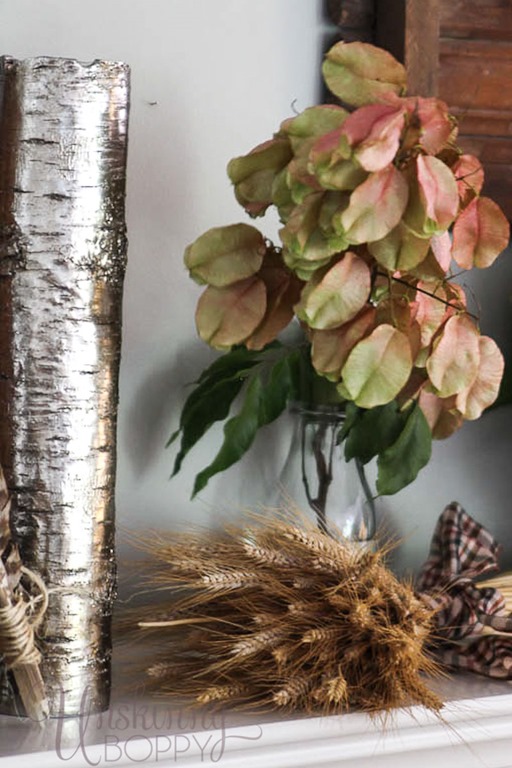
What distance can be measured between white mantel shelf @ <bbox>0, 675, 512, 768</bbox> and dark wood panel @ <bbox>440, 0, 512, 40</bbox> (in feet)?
1.82

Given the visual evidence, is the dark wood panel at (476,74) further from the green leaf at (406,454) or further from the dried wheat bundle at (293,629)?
the dried wheat bundle at (293,629)

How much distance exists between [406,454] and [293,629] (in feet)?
0.53

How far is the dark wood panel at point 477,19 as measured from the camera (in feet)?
2.87

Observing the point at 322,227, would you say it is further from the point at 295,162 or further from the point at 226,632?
the point at 226,632

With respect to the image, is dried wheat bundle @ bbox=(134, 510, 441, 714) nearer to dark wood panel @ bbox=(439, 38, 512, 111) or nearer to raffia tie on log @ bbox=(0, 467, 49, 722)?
raffia tie on log @ bbox=(0, 467, 49, 722)

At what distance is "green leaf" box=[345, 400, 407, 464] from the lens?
73 cm

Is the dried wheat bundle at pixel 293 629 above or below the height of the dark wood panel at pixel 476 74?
below

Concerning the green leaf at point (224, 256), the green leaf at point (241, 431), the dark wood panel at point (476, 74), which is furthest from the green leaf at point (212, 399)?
the dark wood panel at point (476, 74)

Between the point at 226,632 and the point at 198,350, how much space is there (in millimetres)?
281

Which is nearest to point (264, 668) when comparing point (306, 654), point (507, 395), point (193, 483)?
point (306, 654)

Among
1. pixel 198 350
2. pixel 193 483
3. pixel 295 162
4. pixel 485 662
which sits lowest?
pixel 485 662

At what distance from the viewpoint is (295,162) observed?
62 centimetres

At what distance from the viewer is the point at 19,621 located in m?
0.55

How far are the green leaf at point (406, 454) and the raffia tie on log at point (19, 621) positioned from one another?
26 cm
